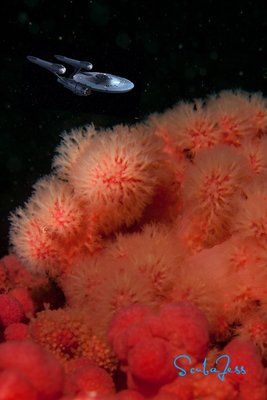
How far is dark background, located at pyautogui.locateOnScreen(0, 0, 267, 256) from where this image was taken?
4.02 m

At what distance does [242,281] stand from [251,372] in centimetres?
58

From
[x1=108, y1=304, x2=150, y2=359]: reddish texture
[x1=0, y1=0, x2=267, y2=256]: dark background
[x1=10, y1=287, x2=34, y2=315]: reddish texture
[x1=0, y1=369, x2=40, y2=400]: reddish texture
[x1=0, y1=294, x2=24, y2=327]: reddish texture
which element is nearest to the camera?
[x1=0, y1=369, x2=40, y2=400]: reddish texture

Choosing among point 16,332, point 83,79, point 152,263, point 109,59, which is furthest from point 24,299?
point 109,59

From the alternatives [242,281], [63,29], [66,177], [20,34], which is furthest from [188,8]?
[242,281]

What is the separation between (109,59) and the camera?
3893 millimetres

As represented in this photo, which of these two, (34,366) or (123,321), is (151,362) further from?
(34,366)

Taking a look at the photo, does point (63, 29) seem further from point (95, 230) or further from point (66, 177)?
point (95, 230)

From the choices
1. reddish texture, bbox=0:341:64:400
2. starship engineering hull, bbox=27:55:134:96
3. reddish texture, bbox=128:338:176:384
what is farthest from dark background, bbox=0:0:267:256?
reddish texture, bbox=0:341:64:400

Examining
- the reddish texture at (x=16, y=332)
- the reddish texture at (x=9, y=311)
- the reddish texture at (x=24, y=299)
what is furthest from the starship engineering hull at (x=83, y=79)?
the reddish texture at (x=16, y=332)

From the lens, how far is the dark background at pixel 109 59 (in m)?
4.02

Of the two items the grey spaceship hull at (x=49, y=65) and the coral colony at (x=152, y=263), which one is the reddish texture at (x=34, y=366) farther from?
the grey spaceship hull at (x=49, y=65)

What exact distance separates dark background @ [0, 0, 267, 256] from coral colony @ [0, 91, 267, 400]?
1.06m

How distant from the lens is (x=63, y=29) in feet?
15.3

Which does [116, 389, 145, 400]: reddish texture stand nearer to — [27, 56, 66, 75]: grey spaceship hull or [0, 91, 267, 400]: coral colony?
[0, 91, 267, 400]: coral colony
